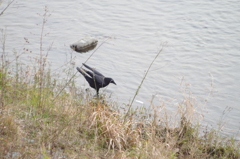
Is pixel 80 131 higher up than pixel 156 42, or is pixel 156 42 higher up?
pixel 80 131

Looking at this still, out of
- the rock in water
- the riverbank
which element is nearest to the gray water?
the rock in water

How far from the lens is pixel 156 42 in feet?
33.1

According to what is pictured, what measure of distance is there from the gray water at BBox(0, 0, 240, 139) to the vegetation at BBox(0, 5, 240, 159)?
1.18 metres

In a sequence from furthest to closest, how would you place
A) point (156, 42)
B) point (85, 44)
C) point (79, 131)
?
point (156, 42)
point (85, 44)
point (79, 131)

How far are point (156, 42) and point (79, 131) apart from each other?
5586mm

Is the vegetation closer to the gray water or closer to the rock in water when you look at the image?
the gray water

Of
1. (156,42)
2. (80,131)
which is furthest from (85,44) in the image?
(80,131)

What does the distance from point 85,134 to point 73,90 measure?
1610mm

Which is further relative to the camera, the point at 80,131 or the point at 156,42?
the point at 156,42

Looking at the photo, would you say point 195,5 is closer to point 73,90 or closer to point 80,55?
point 80,55

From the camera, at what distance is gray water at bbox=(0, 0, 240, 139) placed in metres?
8.12

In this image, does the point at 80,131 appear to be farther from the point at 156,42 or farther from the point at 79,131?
the point at 156,42

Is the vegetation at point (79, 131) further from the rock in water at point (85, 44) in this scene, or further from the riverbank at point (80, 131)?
the rock in water at point (85, 44)

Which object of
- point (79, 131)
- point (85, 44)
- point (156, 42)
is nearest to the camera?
point (79, 131)
